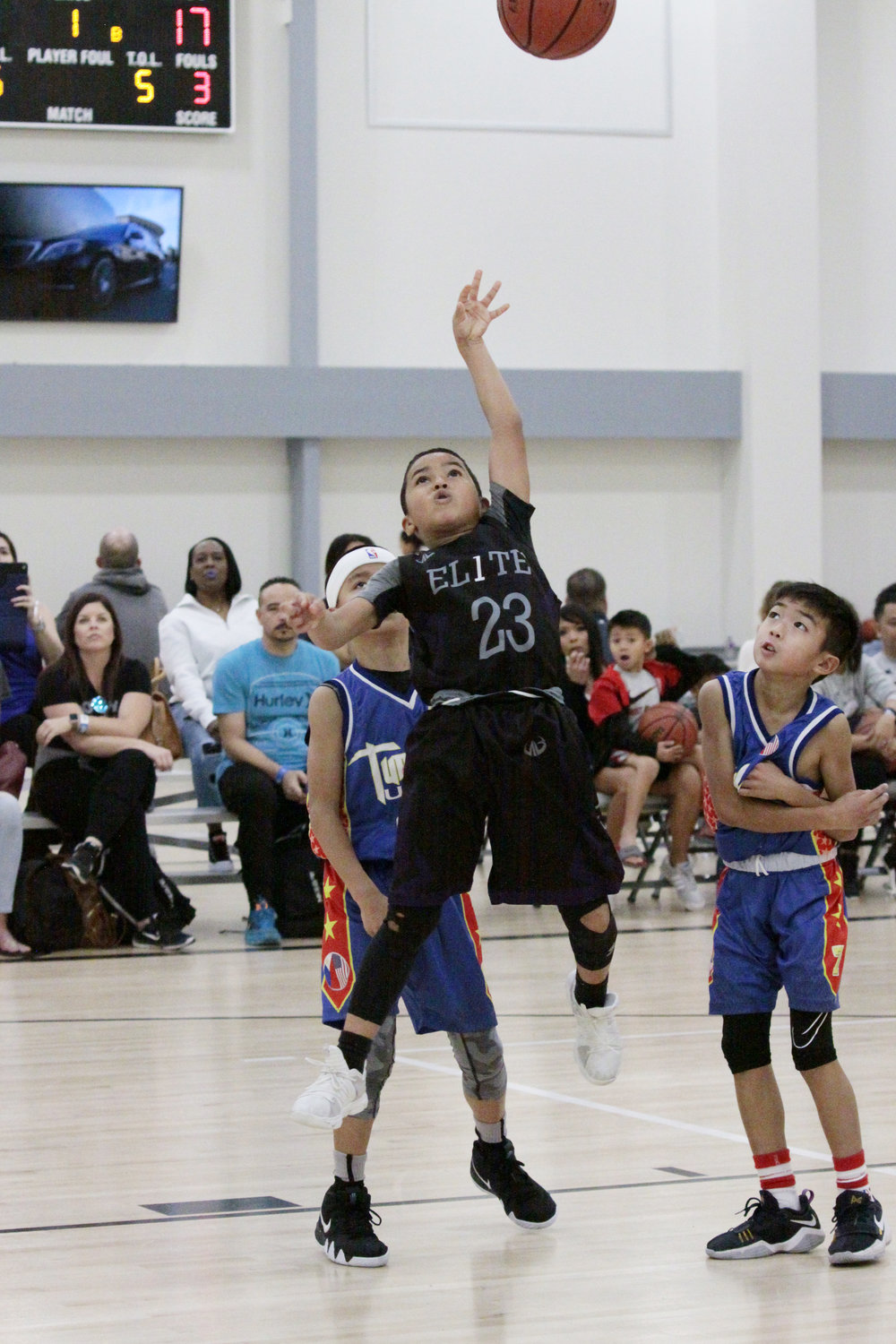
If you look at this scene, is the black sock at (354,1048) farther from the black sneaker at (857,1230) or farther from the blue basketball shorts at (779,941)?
the black sneaker at (857,1230)

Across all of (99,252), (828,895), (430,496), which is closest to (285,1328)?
(828,895)

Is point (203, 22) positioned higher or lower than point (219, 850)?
higher

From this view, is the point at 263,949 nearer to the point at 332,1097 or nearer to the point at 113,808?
the point at 113,808

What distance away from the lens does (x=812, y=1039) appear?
291 cm

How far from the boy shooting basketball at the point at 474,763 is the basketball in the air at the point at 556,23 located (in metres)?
3.50

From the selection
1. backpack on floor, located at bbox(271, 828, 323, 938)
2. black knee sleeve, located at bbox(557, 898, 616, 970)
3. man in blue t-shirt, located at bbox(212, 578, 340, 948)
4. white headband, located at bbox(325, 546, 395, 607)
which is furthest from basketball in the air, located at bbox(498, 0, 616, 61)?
black knee sleeve, located at bbox(557, 898, 616, 970)

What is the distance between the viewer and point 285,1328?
2.54 metres

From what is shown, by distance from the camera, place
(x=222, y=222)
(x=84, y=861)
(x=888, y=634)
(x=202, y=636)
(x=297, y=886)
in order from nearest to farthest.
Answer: (x=84, y=861)
(x=297, y=886)
(x=202, y=636)
(x=888, y=634)
(x=222, y=222)

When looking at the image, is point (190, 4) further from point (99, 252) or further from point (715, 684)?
point (715, 684)

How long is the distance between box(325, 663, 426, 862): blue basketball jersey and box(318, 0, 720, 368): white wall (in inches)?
367

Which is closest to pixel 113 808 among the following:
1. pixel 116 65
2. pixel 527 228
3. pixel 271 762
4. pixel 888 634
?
pixel 271 762

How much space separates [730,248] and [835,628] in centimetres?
1029

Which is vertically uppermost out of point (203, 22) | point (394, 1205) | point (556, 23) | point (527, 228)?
point (203, 22)

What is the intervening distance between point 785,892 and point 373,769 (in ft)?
2.48
